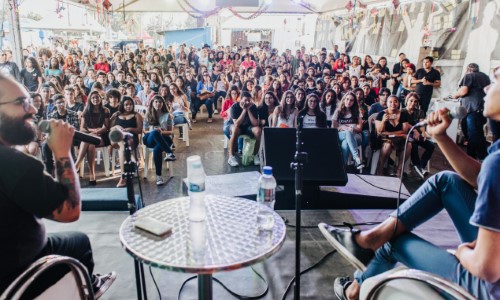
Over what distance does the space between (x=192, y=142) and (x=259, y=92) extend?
1.41 m

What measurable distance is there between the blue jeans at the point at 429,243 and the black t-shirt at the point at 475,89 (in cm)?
432

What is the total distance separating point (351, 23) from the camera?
1185 cm

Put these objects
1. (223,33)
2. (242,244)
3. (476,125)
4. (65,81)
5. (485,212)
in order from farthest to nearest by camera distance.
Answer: (223,33) < (65,81) < (476,125) < (242,244) < (485,212)

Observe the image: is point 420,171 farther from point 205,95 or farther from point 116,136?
point 205,95

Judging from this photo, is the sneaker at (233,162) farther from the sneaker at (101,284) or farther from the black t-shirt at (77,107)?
the sneaker at (101,284)

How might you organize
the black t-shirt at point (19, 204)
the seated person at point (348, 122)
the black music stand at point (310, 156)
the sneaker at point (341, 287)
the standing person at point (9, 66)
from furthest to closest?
the standing person at point (9, 66) → the seated person at point (348, 122) → the black music stand at point (310, 156) → the sneaker at point (341, 287) → the black t-shirt at point (19, 204)

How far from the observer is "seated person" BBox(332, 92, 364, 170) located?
4773 millimetres

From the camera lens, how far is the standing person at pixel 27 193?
138cm

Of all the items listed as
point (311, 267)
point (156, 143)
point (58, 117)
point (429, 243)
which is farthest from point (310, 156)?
point (58, 117)

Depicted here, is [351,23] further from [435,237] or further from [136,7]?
[435,237]

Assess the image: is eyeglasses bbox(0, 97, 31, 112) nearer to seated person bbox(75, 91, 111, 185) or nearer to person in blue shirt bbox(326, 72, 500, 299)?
person in blue shirt bbox(326, 72, 500, 299)

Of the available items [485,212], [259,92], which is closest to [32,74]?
[259,92]

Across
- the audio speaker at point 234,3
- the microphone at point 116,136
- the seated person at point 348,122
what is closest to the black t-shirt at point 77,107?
the seated person at point 348,122

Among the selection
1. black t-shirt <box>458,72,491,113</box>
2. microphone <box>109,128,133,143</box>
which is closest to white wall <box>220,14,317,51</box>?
black t-shirt <box>458,72,491,113</box>
